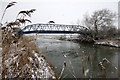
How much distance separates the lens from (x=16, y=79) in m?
1.94

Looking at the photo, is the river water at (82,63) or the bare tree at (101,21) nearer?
the river water at (82,63)

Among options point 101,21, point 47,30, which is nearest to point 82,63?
point 47,30

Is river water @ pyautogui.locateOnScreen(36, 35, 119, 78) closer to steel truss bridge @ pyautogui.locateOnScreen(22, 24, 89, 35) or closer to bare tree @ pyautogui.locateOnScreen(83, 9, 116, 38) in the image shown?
steel truss bridge @ pyautogui.locateOnScreen(22, 24, 89, 35)

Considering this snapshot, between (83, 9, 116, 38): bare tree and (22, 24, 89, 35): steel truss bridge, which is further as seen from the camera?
(83, 9, 116, 38): bare tree

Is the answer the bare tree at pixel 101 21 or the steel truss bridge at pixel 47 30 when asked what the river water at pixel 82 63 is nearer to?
the steel truss bridge at pixel 47 30

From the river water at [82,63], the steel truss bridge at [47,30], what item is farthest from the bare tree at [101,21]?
the river water at [82,63]

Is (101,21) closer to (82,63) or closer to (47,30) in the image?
(47,30)

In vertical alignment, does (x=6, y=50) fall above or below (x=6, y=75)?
above

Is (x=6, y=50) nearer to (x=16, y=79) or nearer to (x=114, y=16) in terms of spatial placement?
(x=16, y=79)

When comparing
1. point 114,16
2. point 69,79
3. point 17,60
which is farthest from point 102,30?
point 17,60

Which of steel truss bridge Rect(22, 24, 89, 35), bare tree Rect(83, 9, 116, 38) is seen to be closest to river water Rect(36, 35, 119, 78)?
steel truss bridge Rect(22, 24, 89, 35)

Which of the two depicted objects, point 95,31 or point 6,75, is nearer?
point 6,75

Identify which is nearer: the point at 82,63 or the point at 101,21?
the point at 82,63

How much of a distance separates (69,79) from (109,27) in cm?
3309
